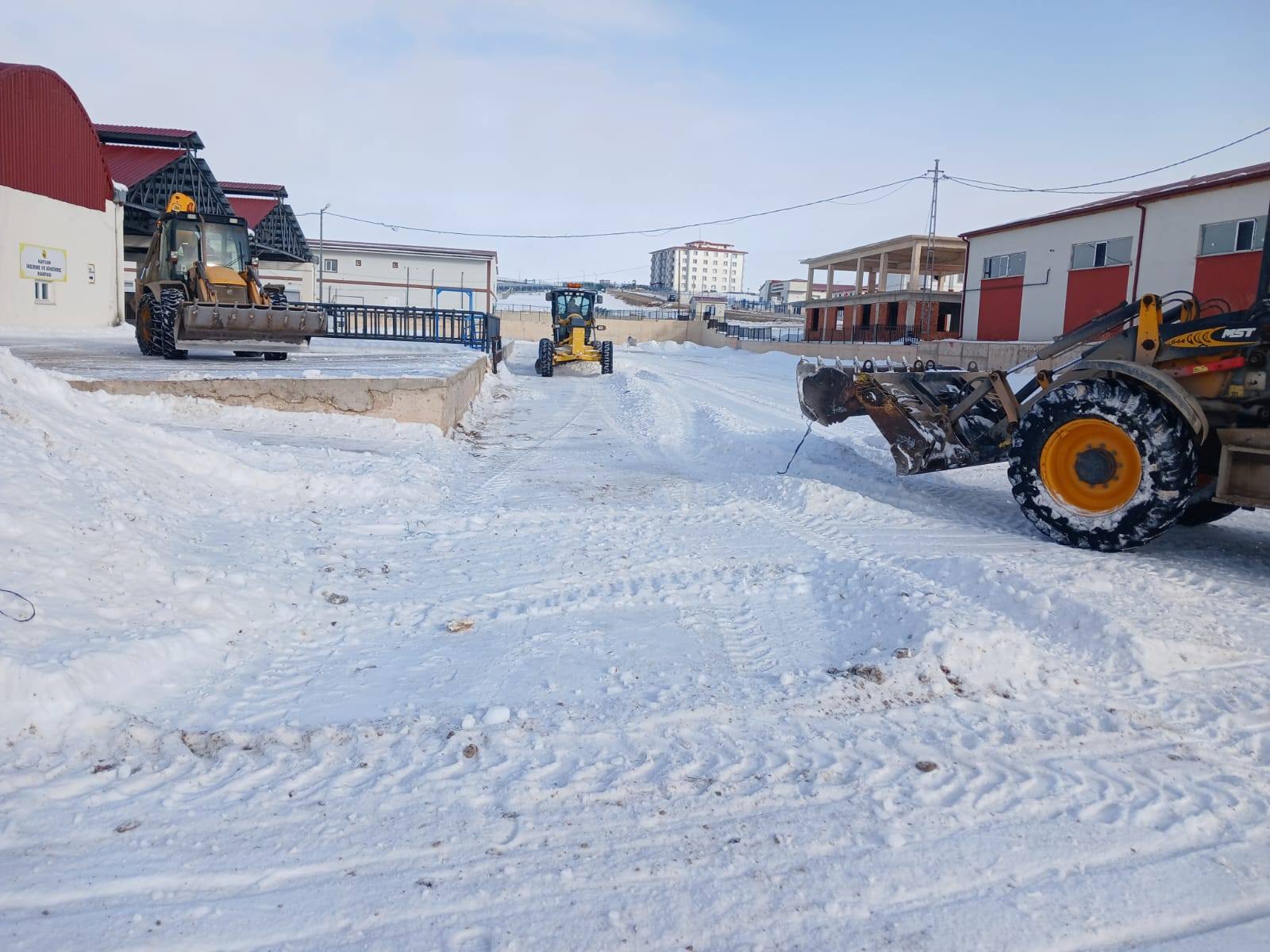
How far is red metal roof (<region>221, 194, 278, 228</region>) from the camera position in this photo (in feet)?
135

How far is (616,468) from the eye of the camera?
32.9 ft

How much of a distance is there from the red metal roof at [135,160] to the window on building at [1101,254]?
33.3 m

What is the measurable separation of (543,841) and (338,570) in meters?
3.29

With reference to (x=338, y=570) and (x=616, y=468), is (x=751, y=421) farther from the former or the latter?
(x=338, y=570)

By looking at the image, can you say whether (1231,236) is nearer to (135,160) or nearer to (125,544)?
(125,544)

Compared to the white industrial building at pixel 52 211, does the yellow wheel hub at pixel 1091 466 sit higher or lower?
lower

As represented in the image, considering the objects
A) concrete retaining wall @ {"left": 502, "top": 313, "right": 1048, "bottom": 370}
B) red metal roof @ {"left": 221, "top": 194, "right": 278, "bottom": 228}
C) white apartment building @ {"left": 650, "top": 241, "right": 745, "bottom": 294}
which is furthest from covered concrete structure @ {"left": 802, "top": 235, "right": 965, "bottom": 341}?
Answer: white apartment building @ {"left": 650, "top": 241, "right": 745, "bottom": 294}

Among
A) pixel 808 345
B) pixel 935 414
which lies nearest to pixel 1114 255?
pixel 808 345

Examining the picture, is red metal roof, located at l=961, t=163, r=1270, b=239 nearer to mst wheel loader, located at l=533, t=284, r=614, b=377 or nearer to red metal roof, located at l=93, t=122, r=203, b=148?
mst wheel loader, located at l=533, t=284, r=614, b=377

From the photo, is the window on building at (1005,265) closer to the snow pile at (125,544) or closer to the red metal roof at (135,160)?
the snow pile at (125,544)

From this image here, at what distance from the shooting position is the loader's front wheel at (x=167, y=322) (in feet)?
48.5

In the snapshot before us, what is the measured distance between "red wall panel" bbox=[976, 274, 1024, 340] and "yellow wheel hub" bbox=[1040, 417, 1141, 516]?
29187 mm

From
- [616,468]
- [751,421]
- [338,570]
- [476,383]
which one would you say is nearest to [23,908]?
[338,570]

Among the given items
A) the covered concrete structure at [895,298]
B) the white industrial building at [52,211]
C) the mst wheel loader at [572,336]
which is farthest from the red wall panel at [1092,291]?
the white industrial building at [52,211]
